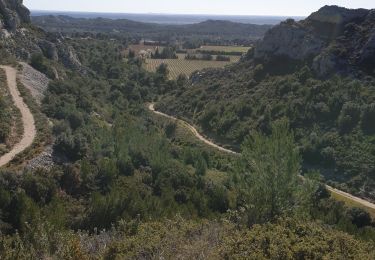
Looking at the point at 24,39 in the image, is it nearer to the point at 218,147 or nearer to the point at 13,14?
the point at 13,14

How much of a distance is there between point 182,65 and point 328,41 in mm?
66409

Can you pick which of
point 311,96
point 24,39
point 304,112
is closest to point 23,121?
point 304,112

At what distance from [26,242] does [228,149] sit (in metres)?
50.5

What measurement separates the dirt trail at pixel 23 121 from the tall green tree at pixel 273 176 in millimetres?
19942

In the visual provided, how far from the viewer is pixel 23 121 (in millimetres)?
50375

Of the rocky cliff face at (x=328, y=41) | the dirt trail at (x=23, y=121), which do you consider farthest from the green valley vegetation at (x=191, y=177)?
the rocky cliff face at (x=328, y=41)

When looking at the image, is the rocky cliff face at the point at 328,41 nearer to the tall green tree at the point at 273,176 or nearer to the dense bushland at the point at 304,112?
the dense bushland at the point at 304,112

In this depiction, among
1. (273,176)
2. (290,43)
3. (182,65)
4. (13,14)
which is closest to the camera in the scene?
(273,176)

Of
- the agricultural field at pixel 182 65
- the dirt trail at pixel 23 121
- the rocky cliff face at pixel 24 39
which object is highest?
the rocky cliff face at pixel 24 39

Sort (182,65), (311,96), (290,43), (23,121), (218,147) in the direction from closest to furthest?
(23,121) → (218,147) → (311,96) → (290,43) → (182,65)

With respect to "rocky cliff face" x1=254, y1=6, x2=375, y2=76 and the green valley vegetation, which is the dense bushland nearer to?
the green valley vegetation

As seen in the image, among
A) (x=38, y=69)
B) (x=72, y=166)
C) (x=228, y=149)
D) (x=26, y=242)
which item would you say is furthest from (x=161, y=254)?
(x=38, y=69)

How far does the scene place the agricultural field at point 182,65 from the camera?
135 m

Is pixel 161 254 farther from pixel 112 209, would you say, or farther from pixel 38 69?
pixel 38 69
